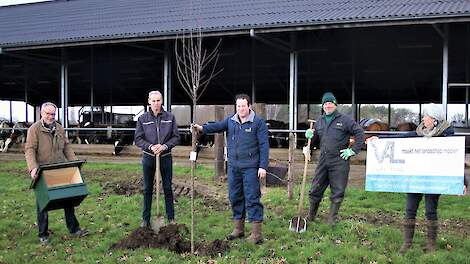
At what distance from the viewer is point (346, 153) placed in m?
6.30

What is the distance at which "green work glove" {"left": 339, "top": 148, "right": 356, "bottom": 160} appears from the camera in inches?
247

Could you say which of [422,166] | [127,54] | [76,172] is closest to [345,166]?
[422,166]

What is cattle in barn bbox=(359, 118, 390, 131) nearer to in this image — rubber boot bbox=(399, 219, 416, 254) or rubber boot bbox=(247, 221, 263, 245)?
rubber boot bbox=(399, 219, 416, 254)

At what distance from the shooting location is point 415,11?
10.3 meters

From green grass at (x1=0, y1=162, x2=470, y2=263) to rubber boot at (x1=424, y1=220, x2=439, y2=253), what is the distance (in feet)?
0.33

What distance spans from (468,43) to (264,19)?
5957 mm

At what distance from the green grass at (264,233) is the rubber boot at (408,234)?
90mm

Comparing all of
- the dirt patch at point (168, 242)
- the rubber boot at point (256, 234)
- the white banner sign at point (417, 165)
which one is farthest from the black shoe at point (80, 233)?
the white banner sign at point (417, 165)

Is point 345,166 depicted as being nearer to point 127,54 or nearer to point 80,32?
point 80,32

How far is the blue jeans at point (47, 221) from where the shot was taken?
6512mm

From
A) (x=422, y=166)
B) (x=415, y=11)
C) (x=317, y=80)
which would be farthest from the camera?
(x=317, y=80)

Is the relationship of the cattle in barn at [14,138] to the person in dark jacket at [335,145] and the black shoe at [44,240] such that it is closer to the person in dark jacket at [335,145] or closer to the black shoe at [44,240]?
the black shoe at [44,240]

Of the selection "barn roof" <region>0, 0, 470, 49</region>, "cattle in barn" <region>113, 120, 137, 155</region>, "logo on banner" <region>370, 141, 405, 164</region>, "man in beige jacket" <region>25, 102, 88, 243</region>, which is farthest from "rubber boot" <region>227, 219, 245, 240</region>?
"cattle in barn" <region>113, 120, 137, 155</region>

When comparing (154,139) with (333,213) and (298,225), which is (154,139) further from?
(333,213)
